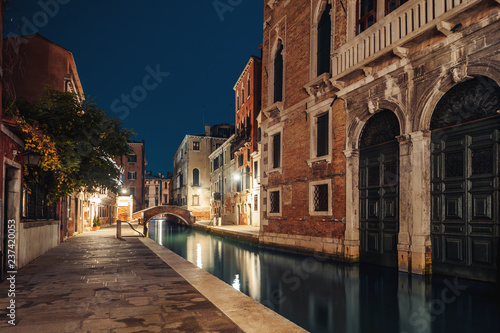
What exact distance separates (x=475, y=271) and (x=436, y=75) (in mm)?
4348

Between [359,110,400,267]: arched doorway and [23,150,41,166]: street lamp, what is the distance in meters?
8.61

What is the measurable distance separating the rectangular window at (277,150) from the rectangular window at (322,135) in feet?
9.85

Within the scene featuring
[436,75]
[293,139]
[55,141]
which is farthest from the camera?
[293,139]

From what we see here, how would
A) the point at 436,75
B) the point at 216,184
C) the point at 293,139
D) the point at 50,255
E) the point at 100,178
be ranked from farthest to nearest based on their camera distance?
1. the point at 216,184
2. the point at 293,139
3. the point at 100,178
4. the point at 50,255
5. the point at 436,75

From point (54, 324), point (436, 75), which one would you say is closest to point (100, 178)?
point (54, 324)

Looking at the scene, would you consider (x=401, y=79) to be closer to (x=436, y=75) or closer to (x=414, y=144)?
(x=436, y=75)

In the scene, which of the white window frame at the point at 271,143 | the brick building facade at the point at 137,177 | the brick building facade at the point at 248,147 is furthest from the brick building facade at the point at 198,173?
the white window frame at the point at 271,143

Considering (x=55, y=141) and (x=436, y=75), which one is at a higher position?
(x=436, y=75)

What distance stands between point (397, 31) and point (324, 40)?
428cm

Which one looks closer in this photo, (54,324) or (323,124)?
(54,324)

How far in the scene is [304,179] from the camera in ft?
46.5

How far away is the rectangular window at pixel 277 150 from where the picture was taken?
1650 centimetres

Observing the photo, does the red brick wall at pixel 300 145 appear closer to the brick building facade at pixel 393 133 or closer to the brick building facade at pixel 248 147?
the brick building facade at pixel 393 133

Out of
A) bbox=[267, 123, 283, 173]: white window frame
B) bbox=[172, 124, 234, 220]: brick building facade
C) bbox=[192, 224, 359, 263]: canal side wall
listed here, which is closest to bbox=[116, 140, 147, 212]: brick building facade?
bbox=[172, 124, 234, 220]: brick building facade
